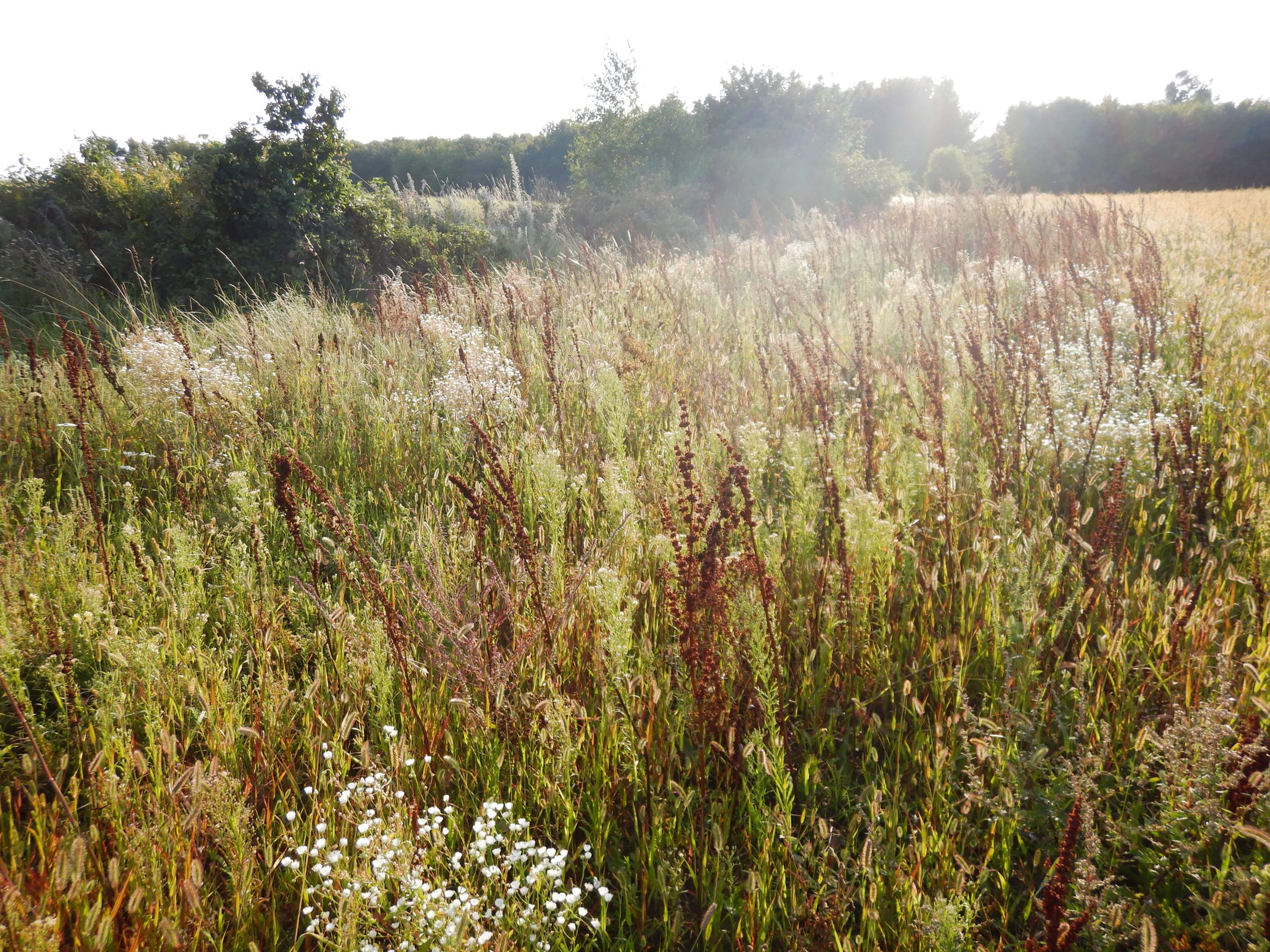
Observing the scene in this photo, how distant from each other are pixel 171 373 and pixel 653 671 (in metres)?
3.85

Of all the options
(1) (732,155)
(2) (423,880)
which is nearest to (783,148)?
(1) (732,155)

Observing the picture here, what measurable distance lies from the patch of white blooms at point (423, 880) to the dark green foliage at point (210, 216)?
9.90m

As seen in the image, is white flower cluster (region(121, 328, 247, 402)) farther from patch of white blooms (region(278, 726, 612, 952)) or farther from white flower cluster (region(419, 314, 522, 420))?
patch of white blooms (region(278, 726, 612, 952))

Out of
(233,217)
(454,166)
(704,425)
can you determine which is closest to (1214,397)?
(704,425)

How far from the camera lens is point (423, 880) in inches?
54.8

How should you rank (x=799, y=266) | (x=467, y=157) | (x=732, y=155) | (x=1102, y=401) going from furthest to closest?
(x=467, y=157), (x=732, y=155), (x=799, y=266), (x=1102, y=401)

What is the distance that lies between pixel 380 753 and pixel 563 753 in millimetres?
636

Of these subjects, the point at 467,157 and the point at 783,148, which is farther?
the point at 467,157

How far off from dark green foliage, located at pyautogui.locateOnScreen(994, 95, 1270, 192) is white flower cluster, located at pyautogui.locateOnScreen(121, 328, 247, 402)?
119ft

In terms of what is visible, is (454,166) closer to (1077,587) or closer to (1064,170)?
(1064,170)

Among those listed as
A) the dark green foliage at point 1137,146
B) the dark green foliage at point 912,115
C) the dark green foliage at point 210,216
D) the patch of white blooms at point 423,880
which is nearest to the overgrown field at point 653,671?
the patch of white blooms at point 423,880

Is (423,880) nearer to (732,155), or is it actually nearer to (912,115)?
(732,155)

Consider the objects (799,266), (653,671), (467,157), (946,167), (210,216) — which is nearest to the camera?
(653,671)

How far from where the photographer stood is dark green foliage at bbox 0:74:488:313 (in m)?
9.80
